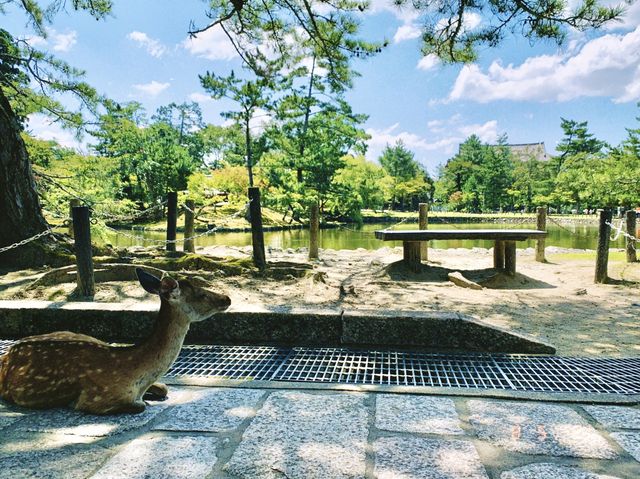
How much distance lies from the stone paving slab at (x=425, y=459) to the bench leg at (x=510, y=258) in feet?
21.2

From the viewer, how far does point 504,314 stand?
4.87 meters

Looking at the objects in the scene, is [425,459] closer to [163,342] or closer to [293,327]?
[163,342]

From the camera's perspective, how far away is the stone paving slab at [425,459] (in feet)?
5.13

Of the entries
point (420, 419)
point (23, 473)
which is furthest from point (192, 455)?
point (420, 419)

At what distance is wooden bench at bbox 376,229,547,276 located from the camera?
7520mm

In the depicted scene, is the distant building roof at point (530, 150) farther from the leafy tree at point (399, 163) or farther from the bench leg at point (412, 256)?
the bench leg at point (412, 256)

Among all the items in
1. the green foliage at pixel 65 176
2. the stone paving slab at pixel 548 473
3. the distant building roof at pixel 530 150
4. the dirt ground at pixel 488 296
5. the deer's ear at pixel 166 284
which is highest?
the distant building roof at pixel 530 150

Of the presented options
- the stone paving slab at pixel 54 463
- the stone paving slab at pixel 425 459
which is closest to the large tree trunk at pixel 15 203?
the stone paving slab at pixel 54 463

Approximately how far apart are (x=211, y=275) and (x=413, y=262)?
3.38m

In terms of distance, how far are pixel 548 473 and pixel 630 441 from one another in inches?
20.1

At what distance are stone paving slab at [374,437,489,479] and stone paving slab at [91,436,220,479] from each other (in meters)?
0.62

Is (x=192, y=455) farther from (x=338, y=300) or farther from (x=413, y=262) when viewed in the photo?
(x=413, y=262)

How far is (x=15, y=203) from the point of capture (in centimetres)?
A: 710

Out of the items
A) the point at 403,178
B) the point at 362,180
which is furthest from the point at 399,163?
the point at 362,180
